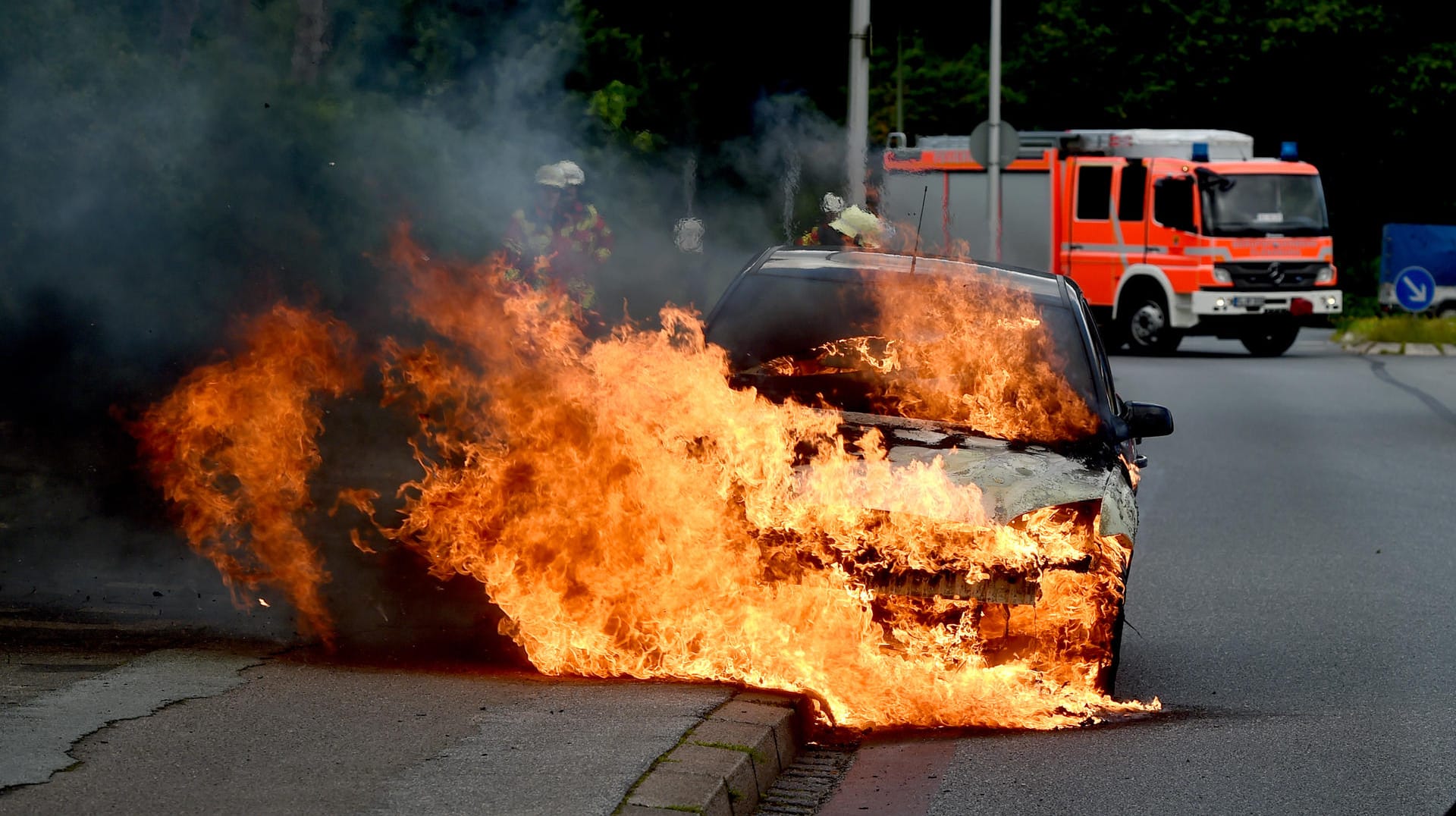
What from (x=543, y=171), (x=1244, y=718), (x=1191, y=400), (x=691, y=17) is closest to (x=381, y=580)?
(x=1244, y=718)

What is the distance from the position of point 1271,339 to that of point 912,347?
2114 centimetres

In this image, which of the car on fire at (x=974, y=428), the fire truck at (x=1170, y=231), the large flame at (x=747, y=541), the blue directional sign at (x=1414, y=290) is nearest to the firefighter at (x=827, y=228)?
the car on fire at (x=974, y=428)

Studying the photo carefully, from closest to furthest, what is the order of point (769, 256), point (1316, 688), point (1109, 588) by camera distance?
1. point (1109, 588)
2. point (1316, 688)
3. point (769, 256)

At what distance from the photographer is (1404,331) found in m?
29.3

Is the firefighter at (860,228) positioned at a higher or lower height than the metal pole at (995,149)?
lower

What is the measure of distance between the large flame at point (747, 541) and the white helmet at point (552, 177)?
4345 millimetres

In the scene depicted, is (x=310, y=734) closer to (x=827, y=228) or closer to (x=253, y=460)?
(x=253, y=460)

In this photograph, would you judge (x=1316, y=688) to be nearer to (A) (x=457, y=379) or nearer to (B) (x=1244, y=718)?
(B) (x=1244, y=718)

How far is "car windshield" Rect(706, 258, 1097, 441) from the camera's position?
7172mm

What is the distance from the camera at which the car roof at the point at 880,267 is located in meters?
7.95

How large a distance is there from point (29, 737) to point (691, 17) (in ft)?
42.0

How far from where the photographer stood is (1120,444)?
7180mm

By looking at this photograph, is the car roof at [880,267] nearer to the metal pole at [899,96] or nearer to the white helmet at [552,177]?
the white helmet at [552,177]

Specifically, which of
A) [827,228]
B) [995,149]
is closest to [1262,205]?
[995,149]
